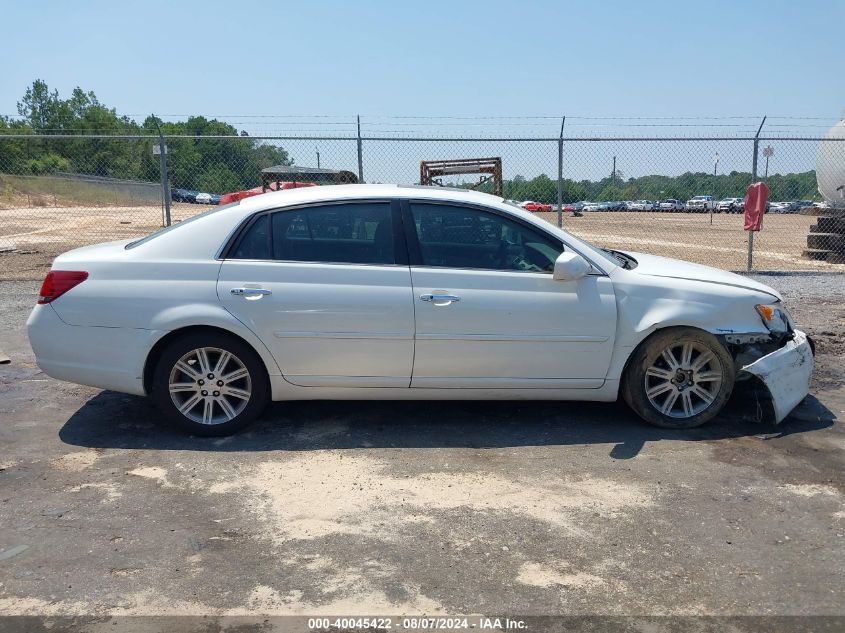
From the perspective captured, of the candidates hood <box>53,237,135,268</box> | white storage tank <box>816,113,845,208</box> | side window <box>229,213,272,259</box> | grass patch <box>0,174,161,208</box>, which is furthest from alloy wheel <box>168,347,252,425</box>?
grass patch <box>0,174,161,208</box>

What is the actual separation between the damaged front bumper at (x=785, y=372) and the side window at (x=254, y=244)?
312cm

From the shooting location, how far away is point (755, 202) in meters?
11.0

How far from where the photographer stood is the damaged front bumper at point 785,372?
480 centimetres

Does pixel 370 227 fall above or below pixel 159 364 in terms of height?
above

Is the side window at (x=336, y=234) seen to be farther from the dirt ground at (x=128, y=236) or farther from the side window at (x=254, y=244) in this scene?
the dirt ground at (x=128, y=236)

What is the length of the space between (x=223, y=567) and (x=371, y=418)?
198cm

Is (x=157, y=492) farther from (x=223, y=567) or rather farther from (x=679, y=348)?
(x=679, y=348)

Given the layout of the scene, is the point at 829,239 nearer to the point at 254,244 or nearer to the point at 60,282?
the point at 254,244

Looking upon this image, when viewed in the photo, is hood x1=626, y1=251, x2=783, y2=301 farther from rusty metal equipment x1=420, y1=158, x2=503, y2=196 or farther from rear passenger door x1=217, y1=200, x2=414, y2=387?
rusty metal equipment x1=420, y1=158, x2=503, y2=196

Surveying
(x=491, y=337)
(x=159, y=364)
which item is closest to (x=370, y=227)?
(x=491, y=337)

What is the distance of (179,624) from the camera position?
287cm

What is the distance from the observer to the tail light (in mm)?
4699

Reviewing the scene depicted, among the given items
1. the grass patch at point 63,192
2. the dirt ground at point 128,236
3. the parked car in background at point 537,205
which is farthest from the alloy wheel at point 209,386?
the grass patch at point 63,192

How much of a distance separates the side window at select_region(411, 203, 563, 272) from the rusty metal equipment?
8844mm
